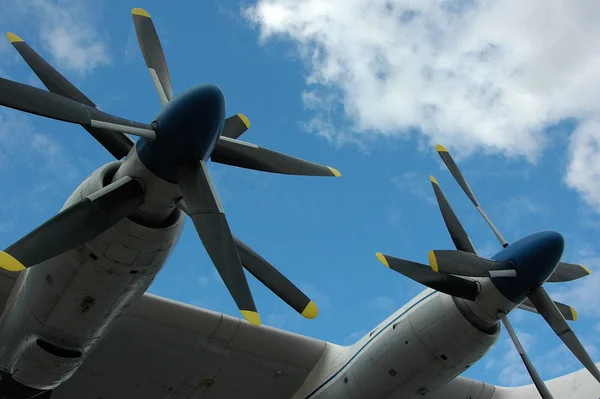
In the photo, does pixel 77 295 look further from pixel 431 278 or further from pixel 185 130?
pixel 431 278

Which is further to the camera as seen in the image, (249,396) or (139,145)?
(249,396)

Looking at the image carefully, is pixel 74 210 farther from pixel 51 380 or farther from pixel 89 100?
pixel 51 380

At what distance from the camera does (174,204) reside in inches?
325

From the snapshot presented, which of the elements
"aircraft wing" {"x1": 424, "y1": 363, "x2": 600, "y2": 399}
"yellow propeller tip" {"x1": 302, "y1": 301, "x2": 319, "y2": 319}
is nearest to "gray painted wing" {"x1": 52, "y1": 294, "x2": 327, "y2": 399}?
"aircraft wing" {"x1": 424, "y1": 363, "x2": 600, "y2": 399}

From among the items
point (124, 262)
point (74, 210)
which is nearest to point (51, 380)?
point (124, 262)

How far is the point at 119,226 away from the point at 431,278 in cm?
503

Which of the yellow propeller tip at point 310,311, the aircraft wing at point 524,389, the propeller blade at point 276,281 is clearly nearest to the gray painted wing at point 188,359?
the aircraft wing at point 524,389

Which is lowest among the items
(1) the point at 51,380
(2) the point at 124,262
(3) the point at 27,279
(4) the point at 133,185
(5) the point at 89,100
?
(1) the point at 51,380

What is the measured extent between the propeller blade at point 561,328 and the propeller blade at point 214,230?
5580 mm

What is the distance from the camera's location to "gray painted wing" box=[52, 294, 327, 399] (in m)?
11.7

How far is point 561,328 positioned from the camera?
10977 millimetres

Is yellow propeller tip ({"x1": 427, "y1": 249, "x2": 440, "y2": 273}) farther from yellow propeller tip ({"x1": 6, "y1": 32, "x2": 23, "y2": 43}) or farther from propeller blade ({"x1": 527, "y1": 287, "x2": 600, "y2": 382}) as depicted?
yellow propeller tip ({"x1": 6, "y1": 32, "x2": 23, "y2": 43})

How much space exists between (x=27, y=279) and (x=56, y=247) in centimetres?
205

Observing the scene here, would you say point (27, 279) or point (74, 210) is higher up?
point (74, 210)
